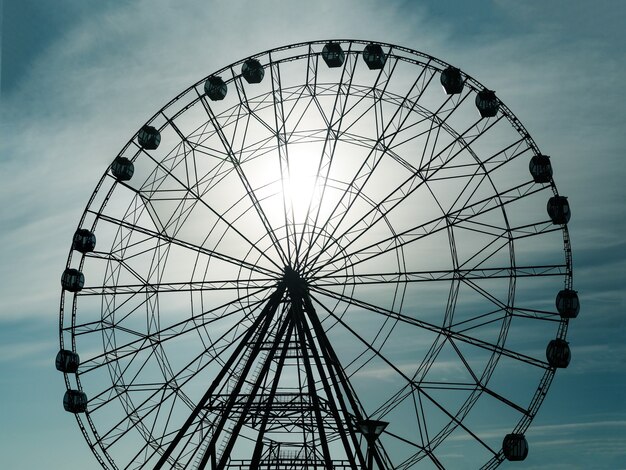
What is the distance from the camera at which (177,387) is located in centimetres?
3562

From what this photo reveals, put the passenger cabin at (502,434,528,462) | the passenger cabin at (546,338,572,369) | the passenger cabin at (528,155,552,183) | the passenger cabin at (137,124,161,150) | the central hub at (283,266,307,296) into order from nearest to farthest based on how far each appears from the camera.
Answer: the central hub at (283,266,307,296), the passenger cabin at (502,434,528,462), the passenger cabin at (546,338,572,369), the passenger cabin at (528,155,552,183), the passenger cabin at (137,124,161,150)

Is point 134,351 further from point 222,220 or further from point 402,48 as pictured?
point 402,48

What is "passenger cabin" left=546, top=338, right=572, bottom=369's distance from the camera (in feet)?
110

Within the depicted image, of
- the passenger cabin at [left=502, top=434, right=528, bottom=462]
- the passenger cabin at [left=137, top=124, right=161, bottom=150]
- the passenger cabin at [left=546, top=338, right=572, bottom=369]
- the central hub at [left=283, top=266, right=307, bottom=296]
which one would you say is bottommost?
the passenger cabin at [left=502, top=434, right=528, bottom=462]

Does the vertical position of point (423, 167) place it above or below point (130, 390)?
above

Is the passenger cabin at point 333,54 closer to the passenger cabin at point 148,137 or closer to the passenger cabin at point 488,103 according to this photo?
the passenger cabin at point 488,103

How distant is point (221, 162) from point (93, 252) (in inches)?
291

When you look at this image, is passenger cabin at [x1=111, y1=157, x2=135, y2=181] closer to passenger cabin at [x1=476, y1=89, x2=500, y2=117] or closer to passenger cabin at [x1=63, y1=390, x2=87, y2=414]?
passenger cabin at [x1=63, y1=390, x2=87, y2=414]

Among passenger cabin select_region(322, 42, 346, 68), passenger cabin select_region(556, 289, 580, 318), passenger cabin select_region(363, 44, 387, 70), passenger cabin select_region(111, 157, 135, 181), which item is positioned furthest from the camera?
passenger cabin select_region(111, 157, 135, 181)

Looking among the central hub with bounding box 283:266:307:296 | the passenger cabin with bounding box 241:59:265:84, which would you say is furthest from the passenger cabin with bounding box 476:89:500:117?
the central hub with bounding box 283:266:307:296

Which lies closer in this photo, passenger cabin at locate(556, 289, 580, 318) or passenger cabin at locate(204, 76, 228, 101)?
passenger cabin at locate(556, 289, 580, 318)

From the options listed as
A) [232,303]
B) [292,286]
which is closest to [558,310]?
[292,286]

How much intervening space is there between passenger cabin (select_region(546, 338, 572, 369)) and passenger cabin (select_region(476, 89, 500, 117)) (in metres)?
10.4

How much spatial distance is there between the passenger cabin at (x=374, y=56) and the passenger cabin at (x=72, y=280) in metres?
16.5
